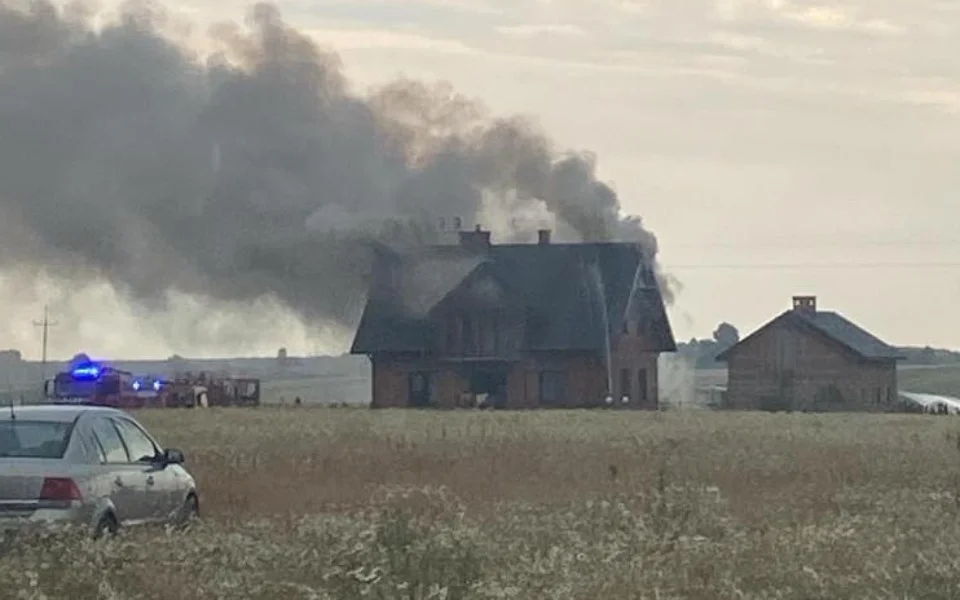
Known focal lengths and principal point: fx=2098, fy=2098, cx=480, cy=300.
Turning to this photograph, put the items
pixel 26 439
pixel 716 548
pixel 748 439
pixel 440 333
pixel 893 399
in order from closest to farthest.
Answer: pixel 716 548
pixel 26 439
pixel 748 439
pixel 440 333
pixel 893 399

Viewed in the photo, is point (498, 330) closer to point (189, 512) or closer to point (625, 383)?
point (625, 383)

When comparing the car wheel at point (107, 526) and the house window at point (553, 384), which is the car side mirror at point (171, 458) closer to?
the car wheel at point (107, 526)

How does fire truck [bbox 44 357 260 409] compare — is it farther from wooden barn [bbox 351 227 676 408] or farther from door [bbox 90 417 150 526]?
door [bbox 90 417 150 526]

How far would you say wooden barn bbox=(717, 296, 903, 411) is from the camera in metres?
87.8

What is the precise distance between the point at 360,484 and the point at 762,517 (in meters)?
6.75

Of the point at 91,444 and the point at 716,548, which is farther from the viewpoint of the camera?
the point at 91,444

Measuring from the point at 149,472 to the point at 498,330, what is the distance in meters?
59.9

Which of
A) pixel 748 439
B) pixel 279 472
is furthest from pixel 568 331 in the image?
pixel 279 472

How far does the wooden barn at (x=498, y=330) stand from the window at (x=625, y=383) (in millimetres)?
38

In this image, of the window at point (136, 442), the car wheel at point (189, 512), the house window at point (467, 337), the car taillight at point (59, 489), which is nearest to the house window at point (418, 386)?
the house window at point (467, 337)

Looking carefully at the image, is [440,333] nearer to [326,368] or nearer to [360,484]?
[360,484]

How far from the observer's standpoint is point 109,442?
1756 centimetres

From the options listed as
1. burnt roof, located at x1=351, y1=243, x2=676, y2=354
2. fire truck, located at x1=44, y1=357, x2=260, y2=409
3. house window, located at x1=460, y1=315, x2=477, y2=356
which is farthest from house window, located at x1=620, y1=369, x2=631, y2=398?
fire truck, located at x1=44, y1=357, x2=260, y2=409

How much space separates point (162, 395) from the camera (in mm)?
71938
